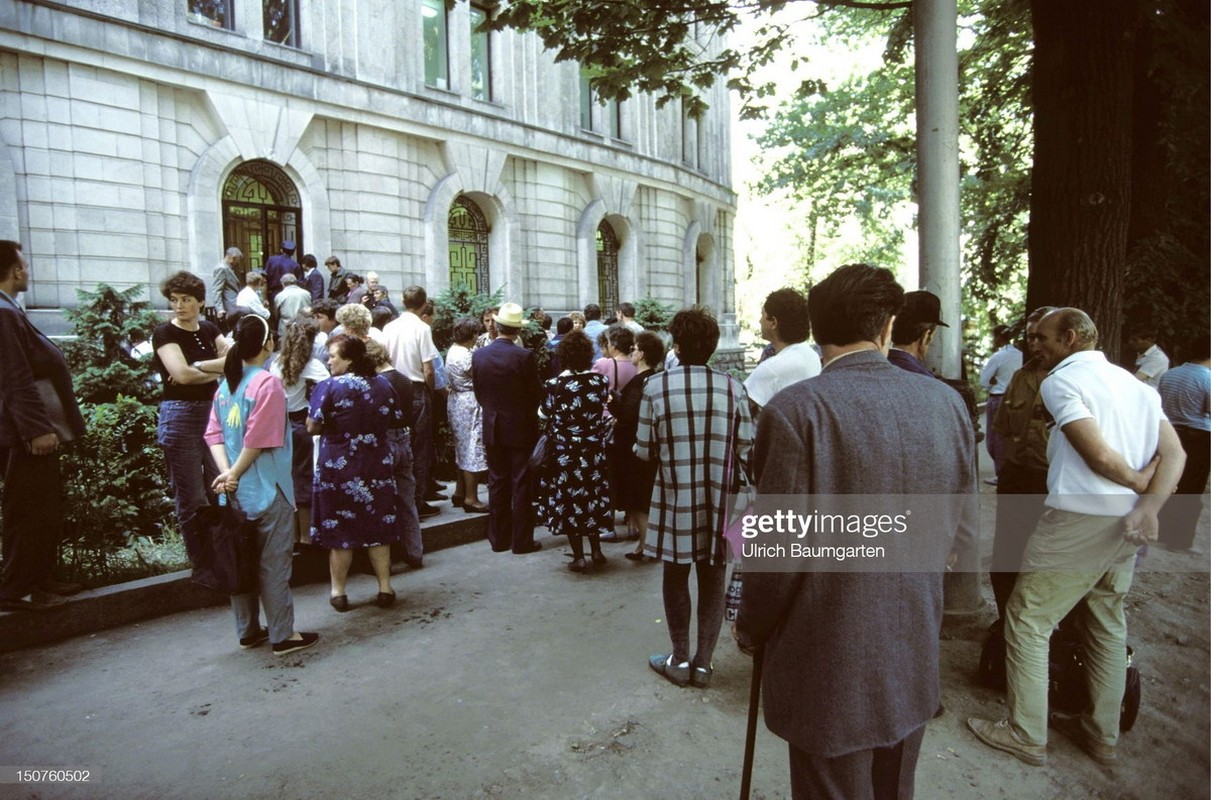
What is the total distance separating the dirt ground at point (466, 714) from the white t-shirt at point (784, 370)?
166 cm

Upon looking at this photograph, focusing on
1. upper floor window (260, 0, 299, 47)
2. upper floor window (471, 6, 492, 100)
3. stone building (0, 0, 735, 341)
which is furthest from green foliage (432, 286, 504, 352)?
upper floor window (471, 6, 492, 100)

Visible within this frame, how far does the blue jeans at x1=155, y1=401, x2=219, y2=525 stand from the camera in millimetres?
5332

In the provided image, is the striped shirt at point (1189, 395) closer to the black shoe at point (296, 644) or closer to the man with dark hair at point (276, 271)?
the black shoe at point (296, 644)

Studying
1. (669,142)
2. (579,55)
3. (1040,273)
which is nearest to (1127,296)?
(1040,273)

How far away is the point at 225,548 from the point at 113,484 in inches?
63.2

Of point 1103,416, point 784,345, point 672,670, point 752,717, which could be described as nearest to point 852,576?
point 752,717

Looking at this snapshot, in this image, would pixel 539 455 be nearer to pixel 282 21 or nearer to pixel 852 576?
pixel 852 576

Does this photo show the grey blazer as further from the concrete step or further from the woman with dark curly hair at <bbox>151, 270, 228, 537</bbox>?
the concrete step

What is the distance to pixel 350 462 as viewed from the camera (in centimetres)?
535

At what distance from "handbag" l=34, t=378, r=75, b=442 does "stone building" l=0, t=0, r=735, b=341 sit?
16.7 ft

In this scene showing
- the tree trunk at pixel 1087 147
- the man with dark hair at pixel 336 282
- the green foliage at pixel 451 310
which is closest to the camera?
the tree trunk at pixel 1087 147

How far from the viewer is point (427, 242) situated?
57.8 ft

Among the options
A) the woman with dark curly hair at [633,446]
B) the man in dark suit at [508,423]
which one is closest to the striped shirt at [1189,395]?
the woman with dark curly hair at [633,446]

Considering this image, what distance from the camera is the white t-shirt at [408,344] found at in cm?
761
